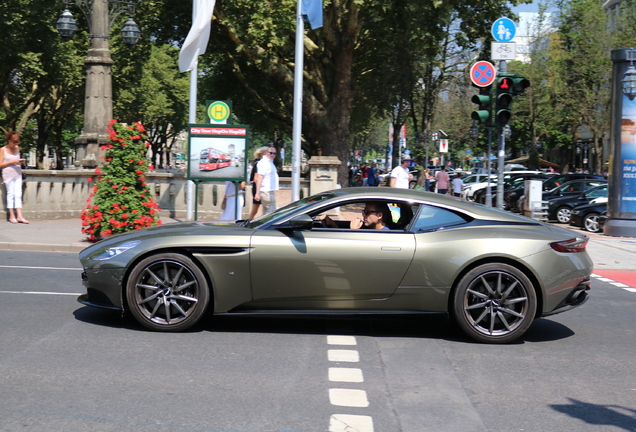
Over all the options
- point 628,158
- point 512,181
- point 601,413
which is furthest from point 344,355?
point 512,181

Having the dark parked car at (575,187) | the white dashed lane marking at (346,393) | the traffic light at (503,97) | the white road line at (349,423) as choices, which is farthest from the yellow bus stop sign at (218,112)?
the dark parked car at (575,187)

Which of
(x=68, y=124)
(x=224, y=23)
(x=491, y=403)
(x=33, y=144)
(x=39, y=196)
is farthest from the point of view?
(x=68, y=124)

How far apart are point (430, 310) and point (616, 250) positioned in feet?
35.4

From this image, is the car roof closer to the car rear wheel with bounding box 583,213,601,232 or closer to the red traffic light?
the red traffic light

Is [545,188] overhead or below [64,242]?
overhead

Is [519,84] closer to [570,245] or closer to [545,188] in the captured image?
[570,245]

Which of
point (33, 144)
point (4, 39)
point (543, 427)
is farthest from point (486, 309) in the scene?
point (33, 144)

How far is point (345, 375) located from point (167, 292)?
192 centimetres

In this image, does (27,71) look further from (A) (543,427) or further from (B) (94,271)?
(A) (543,427)

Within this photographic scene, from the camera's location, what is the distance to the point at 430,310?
7035 millimetres

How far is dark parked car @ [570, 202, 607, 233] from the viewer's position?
77.0 feet

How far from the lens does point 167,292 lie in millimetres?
6992

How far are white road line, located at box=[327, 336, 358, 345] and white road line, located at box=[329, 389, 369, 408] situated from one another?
1464 mm

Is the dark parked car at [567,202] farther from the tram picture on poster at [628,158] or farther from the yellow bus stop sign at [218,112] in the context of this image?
the yellow bus stop sign at [218,112]
